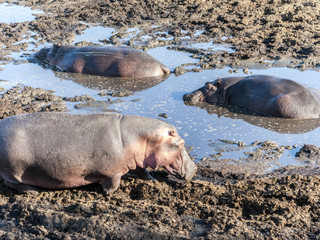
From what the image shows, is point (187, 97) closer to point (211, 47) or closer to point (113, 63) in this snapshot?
point (113, 63)

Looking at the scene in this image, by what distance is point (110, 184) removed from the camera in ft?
18.5

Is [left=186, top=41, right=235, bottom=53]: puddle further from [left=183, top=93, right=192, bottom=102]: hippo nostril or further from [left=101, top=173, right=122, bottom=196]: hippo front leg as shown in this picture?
[left=101, top=173, right=122, bottom=196]: hippo front leg

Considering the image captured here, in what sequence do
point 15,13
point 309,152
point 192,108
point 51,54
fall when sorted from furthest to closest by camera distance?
point 15,13 < point 51,54 < point 192,108 < point 309,152

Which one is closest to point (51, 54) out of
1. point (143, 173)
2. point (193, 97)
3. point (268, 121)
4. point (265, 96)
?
point (193, 97)

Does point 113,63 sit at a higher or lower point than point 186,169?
higher

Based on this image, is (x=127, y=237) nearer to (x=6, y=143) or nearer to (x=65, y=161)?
(x=65, y=161)

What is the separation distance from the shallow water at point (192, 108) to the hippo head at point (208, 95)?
0.19m

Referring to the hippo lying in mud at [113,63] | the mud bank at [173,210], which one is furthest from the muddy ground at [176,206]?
the hippo lying in mud at [113,63]

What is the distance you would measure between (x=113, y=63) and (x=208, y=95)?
2292mm

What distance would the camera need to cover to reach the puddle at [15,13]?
45.3 feet

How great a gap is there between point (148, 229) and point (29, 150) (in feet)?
6.07

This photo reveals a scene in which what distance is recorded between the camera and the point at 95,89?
30.5ft

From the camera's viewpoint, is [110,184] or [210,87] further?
[210,87]

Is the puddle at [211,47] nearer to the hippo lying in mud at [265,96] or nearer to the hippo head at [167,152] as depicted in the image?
the hippo lying in mud at [265,96]
